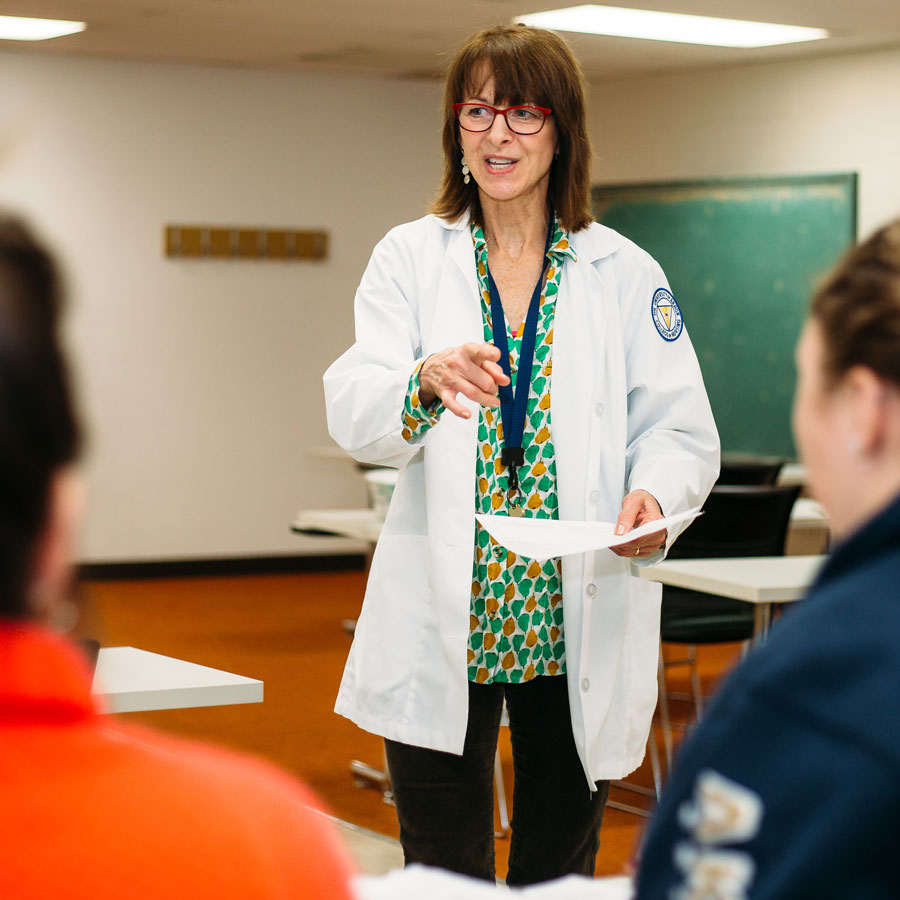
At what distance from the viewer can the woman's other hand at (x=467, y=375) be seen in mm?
1956

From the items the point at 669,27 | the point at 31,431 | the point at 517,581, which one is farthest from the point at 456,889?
the point at 669,27

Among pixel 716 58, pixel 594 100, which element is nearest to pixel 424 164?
pixel 594 100

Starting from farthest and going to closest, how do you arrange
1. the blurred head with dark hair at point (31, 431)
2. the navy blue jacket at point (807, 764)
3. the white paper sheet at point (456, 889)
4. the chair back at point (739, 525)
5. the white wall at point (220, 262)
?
the white wall at point (220, 262) < the chair back at point (739, 525) < the white paper sheet at point (456, 889) < the navy blue jacket at point (807, 764) < the blurred head with dark hair at point (31, 431)

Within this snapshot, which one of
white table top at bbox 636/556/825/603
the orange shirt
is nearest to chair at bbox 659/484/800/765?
white table top at bbox 636/556/825/603

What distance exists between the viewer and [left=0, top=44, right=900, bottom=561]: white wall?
8453 mm

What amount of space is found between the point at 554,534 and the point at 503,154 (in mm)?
653

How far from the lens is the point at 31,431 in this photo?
26.5 inches

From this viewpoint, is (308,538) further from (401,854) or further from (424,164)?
(401,854)

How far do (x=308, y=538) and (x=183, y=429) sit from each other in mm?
1121

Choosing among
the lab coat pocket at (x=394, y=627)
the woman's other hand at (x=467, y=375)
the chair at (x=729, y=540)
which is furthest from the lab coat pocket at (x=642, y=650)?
the chair at (x=729, y=540)

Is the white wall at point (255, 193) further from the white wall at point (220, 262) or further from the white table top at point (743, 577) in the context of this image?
the white table top at point (743, 577)

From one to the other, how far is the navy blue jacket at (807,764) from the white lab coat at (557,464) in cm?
129

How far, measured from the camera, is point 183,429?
902 cm

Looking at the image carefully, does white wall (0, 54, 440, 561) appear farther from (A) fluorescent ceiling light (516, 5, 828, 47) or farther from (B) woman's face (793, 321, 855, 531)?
(B) woman's face (793, 321, 855, 531)
